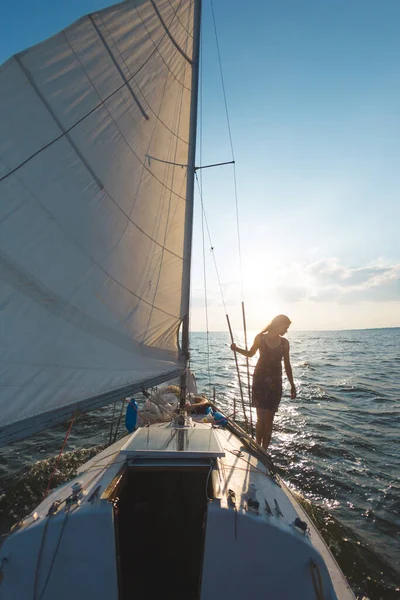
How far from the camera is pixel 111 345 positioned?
390 centimetres

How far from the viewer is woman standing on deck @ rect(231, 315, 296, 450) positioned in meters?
5.31

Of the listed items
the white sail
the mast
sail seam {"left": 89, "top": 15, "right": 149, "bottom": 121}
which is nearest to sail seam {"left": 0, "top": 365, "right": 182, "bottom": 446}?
the white sail

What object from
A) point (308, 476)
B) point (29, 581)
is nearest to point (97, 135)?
point (29, 581)

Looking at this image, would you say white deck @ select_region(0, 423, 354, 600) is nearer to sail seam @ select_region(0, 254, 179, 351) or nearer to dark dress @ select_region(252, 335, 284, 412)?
sail seam @ select_region(0, 254, 179, 351)

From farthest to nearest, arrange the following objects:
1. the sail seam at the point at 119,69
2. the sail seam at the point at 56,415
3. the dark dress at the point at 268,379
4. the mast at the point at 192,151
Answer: the mast at the point at 192,151 < the dark dress at the point at 268,379 < the sail seam at the point at 119,69 < the sail seam at the point at 56,415

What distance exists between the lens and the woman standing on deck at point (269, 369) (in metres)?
5.31

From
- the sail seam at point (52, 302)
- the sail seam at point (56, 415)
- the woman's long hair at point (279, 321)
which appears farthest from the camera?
the woman's long hair at point (279, 321)

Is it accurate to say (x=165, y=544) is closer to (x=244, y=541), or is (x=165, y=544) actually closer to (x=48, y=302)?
(x=244, y=541)

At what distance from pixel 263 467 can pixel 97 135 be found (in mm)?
5152

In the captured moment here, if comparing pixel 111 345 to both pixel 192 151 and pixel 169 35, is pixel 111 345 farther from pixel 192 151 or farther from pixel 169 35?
pixel 169 35

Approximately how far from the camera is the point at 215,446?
3330 mm

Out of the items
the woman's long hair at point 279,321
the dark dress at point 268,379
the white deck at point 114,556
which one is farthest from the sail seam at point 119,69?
the white deck at point 114,556

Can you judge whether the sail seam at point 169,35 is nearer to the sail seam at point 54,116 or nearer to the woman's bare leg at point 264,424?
the sail seam at point 54,116

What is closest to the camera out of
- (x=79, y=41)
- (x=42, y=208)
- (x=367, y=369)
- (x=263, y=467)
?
(x=42, y=208)
